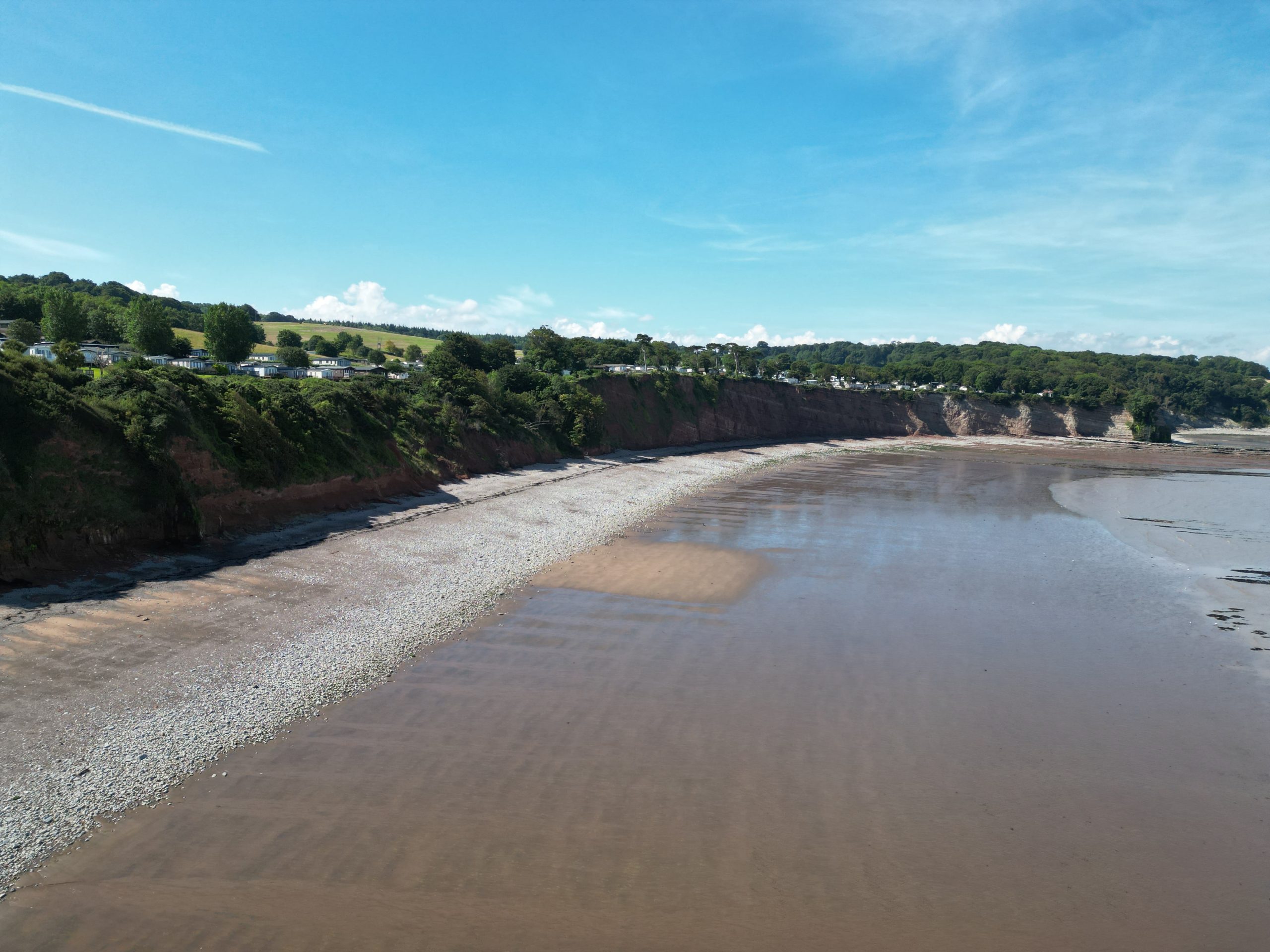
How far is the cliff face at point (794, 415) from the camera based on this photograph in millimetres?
61688

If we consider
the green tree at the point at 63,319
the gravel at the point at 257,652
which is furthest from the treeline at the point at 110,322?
the gravel at the point at 257,652

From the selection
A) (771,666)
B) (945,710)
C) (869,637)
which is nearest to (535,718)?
(771,666)

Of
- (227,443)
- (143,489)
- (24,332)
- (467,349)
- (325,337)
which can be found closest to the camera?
(143,489)

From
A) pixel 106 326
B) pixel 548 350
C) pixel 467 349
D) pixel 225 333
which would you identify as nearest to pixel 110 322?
A: pixel 106 326

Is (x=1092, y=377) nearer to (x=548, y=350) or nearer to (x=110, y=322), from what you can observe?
(x=548, y=350)

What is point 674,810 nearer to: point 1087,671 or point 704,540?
point 1087,671

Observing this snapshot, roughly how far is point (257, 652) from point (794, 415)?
265 ft

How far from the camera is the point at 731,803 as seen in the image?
9.71 m

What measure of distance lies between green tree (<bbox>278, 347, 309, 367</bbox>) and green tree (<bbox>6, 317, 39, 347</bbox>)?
1839cm

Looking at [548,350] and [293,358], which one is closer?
[293,358]

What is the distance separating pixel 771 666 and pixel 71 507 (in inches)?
709

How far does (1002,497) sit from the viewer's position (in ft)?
135

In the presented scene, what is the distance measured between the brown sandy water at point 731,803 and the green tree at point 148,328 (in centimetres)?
5448

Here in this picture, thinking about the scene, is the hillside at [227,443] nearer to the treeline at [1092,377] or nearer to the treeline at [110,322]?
the treeline at [110,322]
